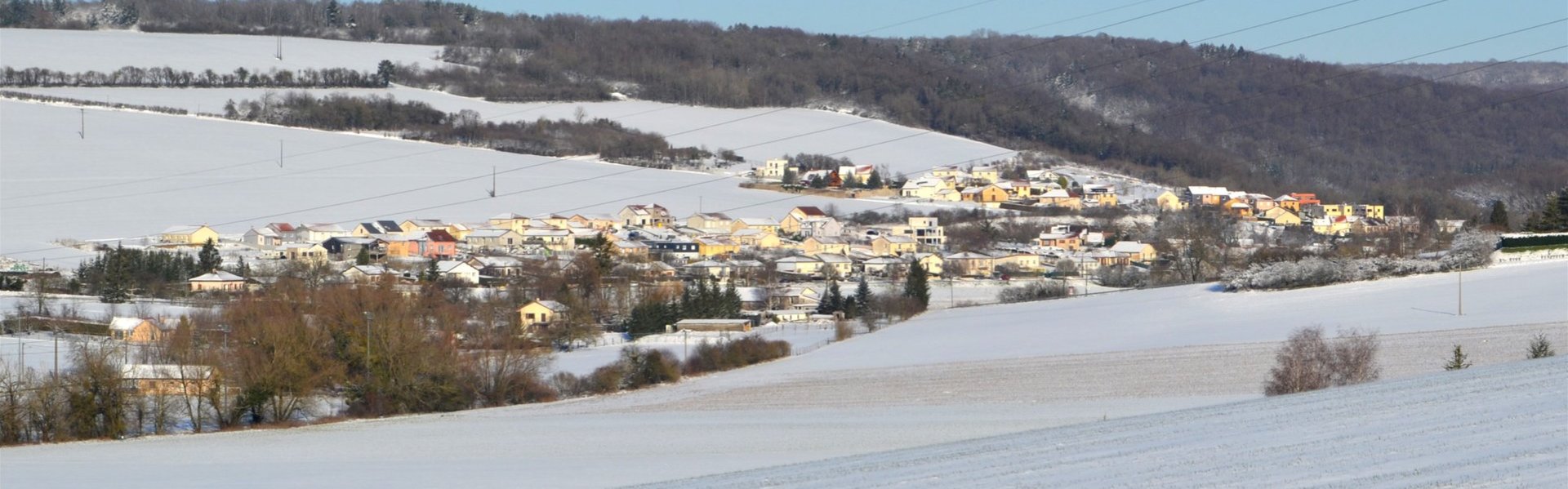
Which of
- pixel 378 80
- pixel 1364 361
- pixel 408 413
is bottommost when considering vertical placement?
pixel 408 413

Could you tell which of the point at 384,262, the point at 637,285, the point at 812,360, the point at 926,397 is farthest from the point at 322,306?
the point at 384,262

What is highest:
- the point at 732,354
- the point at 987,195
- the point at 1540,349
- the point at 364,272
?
the point at 987,195

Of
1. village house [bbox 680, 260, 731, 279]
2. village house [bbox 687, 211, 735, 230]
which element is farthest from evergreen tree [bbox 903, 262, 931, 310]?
village house [bbox 687, 211, 735, 230]

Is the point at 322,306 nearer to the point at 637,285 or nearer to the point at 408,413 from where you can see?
the point at 408,413

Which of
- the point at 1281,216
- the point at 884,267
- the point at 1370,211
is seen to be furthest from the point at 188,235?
the point at 1370,211

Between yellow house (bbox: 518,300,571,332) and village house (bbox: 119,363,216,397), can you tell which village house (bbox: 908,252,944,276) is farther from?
village house (bbox: 119,363,216,397)

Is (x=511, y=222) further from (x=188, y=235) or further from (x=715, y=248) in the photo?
(x=188, y=235)

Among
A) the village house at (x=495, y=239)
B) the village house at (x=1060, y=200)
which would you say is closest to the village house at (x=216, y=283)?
the village house at (x=495, y=239)
